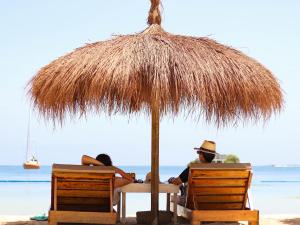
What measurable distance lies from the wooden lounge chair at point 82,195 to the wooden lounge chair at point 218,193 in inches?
32.7

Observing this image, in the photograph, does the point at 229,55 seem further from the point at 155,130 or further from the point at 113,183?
the point at 113,183

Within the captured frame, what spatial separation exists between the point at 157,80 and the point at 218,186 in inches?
51.7

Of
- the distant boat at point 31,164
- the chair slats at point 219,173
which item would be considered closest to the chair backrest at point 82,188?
the chair slats at point 219,173

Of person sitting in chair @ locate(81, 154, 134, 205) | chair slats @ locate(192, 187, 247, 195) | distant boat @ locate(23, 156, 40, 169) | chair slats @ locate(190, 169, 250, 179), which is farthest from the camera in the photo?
distant boat @ locate(23, 156, 40, 169)

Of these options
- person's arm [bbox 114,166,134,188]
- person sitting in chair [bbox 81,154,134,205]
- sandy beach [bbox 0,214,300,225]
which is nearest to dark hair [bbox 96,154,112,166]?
person sitting in chair [bbox 81,154,134,205]

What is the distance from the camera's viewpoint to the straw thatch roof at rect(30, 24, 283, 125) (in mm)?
5930

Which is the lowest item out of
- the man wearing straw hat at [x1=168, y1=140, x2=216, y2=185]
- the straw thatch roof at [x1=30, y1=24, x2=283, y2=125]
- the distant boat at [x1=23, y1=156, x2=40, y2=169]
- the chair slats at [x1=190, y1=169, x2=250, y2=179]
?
the distant boat at [x1=23, y1=156, x2=40, y2=169]

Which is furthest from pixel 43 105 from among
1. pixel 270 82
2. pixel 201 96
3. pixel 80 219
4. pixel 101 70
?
pixel 270 82

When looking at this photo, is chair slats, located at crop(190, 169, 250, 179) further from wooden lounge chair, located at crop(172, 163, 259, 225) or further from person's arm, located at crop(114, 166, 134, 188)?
person's arm, located at crop(114, 166, 134, 188)

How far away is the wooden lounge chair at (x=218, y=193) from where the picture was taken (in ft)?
20.0

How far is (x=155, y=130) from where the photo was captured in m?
6.89

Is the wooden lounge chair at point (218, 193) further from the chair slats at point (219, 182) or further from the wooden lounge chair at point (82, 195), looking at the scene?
the wooden lounge chair at point (82, 195)

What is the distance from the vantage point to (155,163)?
22.2 feet

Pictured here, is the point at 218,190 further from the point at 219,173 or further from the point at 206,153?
the point at 206,153
